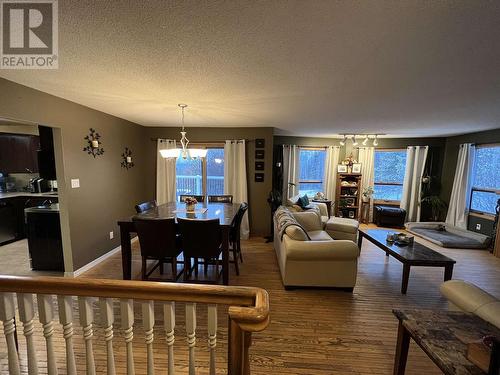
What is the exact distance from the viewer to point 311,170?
6484 mm

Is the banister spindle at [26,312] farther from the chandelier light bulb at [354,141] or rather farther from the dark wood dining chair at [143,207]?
the chandelier light bulb at [354,141]

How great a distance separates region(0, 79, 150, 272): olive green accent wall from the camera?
7.98 feet

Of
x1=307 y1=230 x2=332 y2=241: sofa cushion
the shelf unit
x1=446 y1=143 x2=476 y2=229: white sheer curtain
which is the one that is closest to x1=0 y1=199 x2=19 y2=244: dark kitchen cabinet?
x1=307 y1=230 x2=332 y2=241: sofa cushion

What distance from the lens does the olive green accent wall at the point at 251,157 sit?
4.73m

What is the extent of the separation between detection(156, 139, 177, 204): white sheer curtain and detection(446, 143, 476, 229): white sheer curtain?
21.4ft

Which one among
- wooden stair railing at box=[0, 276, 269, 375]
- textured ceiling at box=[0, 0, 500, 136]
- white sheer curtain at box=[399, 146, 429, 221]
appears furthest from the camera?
white sheer curtain at box=[399, 146, 429, 221]

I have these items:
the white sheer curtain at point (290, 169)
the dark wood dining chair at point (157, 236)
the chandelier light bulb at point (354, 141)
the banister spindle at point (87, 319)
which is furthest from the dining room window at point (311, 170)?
the banister spindle at point (87, 319)

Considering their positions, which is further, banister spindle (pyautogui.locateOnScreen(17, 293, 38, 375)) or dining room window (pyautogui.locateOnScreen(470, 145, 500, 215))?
dining room window (pyautogui.locateOnScreen(470, 145, 500, 215))

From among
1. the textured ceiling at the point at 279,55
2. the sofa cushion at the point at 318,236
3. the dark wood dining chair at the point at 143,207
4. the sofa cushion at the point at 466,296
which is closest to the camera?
the textured ceiling at the point at 279,55

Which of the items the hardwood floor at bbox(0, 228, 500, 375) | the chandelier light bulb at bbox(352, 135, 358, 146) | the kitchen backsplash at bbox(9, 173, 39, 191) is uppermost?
the chandelier light bulb at bbox(352, 135, 358, 146)

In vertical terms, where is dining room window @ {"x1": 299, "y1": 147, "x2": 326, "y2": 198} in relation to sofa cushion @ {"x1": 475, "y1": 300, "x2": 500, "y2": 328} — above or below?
above

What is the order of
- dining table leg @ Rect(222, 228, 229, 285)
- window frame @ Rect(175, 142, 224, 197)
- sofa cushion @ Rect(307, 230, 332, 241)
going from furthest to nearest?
window frame @ Rect(175, 142, 224, 197) → sofa cushion @ Rect(307, 230, 332, 241) → dining table leg @ Rect(222, 228, 229, 285)

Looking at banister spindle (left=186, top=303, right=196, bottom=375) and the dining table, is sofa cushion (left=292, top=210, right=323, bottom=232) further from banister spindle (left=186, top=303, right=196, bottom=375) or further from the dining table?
banister spindle (left=186, top=303, right=196, bottom=375)

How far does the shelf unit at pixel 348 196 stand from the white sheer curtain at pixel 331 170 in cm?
15
